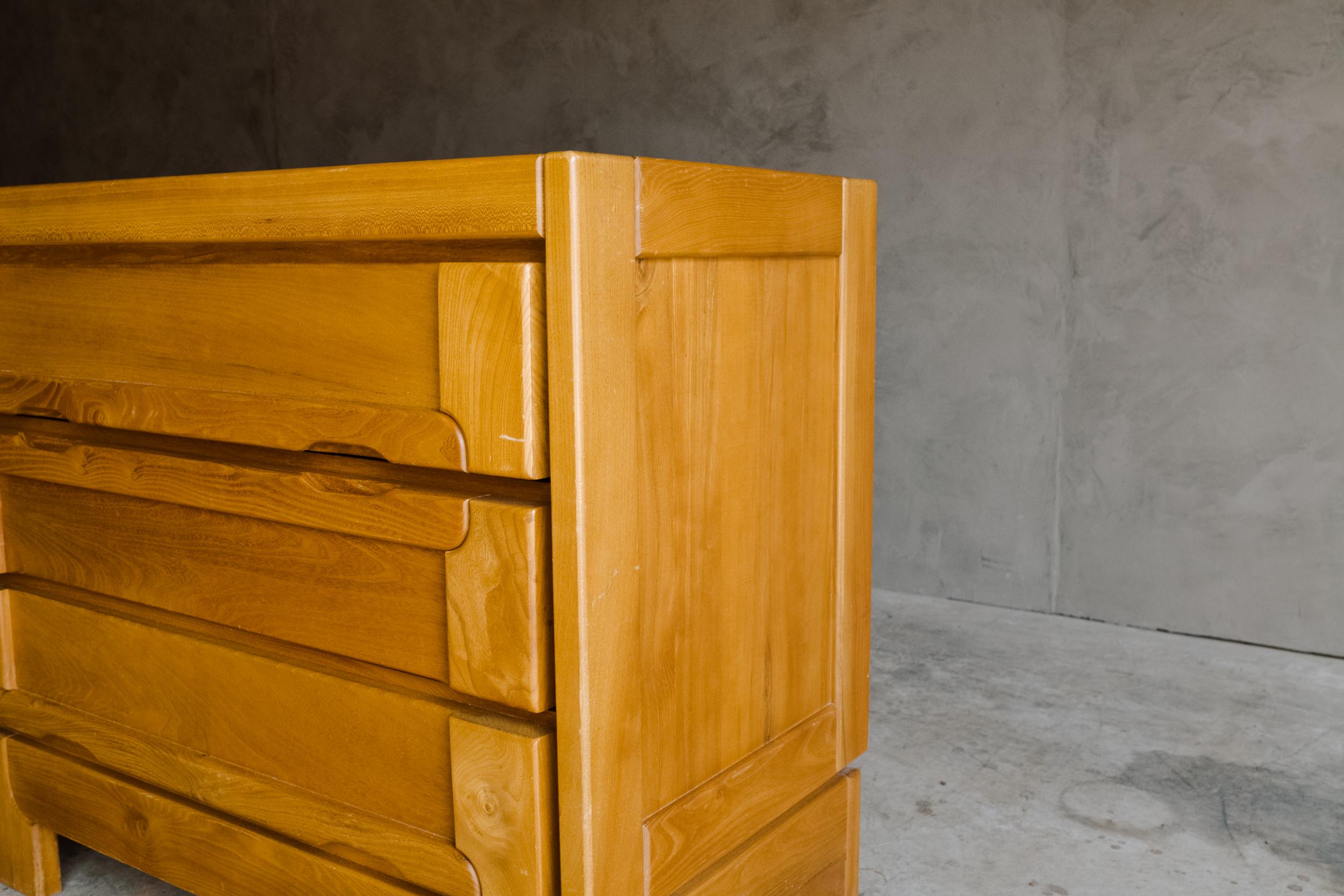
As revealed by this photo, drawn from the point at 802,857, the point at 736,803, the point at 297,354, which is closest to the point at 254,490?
the point at 297,354

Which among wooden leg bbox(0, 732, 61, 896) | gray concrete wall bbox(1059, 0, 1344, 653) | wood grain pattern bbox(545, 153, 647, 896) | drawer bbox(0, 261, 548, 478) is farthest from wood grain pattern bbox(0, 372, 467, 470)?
gray concrete wall bbox(1059, 0, 1344, 653)

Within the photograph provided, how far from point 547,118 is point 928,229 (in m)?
1.37

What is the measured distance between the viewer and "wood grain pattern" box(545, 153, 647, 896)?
3.24 feet

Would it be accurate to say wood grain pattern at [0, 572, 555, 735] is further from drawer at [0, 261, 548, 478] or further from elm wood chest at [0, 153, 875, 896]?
drawer at [0, 261, 548, 478]

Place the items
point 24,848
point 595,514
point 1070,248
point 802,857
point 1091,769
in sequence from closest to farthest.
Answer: point 595,514 → point 802,857 → point 24,848 → point 1091,769 → point 1070,248

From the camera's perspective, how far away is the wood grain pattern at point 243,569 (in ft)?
3.85

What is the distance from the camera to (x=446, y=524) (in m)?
1.11

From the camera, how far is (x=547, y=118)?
148 inches

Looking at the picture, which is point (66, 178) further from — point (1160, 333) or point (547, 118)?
point (1160, 333)

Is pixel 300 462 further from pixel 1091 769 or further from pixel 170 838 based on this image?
pixel 1091 769

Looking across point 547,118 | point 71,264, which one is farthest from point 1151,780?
point 547,118

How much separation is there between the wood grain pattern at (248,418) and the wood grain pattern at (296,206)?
170mm

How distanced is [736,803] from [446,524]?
0.46 metres

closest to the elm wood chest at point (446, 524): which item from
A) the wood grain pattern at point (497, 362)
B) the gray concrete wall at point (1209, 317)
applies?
the wood grain pattern at point (497, 362)
